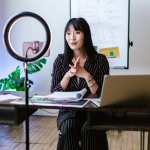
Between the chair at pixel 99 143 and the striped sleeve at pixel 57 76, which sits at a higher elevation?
the striped sleeve at pixel 57 76

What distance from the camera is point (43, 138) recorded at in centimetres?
232

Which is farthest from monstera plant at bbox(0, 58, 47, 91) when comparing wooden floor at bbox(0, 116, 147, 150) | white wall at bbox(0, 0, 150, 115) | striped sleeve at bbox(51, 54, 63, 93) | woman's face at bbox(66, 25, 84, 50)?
woman's face at bbox(66, 25, 84, 50)

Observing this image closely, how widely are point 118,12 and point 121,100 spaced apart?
6.76ft

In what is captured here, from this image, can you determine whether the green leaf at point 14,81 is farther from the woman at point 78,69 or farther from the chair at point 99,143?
the chair at point 99,143

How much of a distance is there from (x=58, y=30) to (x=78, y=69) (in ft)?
6.00

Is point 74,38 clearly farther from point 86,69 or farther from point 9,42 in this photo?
point 9,42

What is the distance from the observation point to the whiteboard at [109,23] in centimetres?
273

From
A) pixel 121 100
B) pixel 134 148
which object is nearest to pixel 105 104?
pixel 121 100

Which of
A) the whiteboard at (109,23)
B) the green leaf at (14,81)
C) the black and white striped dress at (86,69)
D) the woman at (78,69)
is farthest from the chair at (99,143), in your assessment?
the green leaf at (14,81)

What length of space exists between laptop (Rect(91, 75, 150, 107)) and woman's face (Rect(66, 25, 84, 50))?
2.24 ft

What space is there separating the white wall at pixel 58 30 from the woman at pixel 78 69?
53.4 inches

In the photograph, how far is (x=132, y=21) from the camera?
2.82m

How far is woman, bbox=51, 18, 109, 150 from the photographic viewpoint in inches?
51.9

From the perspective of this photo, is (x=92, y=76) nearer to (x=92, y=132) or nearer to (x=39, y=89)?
(x=92, y=132)
